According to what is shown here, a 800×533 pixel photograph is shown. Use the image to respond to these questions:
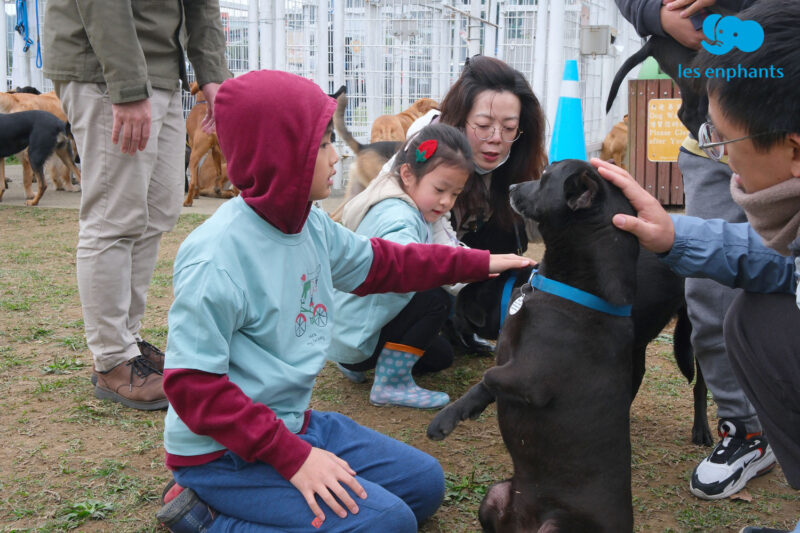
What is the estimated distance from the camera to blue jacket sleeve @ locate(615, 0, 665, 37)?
2561 mm

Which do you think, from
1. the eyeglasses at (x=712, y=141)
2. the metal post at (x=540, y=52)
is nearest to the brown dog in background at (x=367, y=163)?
the metal post at (x=540, y=52)

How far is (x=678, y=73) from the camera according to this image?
259cm

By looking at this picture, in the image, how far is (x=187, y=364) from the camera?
1.80 m

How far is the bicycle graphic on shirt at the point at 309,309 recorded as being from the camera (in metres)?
2.12

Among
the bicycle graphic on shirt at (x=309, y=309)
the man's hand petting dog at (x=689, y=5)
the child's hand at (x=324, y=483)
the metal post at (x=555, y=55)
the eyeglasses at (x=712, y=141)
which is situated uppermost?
the metal post at (x=555, y=55)

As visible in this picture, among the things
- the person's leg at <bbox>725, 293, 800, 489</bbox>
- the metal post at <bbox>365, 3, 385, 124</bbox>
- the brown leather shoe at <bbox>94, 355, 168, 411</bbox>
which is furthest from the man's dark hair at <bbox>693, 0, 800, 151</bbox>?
the metal post at <bbox>365, 3, 385, 124</bbox>

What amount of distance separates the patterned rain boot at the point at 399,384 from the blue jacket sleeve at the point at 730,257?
128cm

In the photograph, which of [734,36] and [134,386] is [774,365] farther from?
[134,386]

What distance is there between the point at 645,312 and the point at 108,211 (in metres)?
2.08

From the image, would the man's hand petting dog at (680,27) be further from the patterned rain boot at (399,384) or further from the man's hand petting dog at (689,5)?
the patterned rain boot at (399,384)

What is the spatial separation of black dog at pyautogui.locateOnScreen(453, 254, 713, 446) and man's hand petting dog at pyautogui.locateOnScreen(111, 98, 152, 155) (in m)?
1.46

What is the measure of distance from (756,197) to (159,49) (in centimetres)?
238

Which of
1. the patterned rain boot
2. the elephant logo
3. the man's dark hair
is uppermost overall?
the elephant logo

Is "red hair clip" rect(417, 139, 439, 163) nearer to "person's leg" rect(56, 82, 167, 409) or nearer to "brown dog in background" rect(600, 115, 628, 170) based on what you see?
"person's leg" rect(56, 82, 167, 409)
